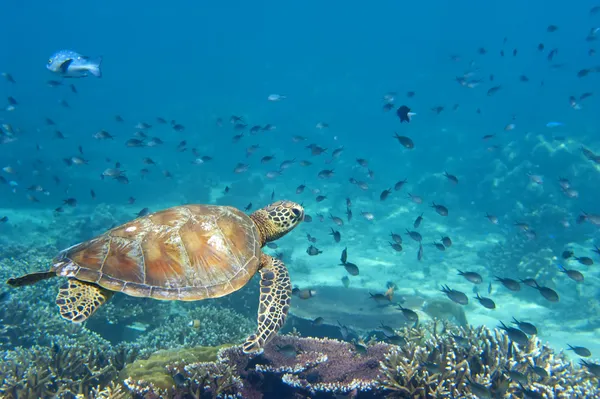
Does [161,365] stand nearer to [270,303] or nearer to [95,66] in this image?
[270,303]

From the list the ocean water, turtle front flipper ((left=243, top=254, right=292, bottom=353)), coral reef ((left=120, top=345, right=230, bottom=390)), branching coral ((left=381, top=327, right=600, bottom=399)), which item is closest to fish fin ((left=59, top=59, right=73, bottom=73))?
the ocean water

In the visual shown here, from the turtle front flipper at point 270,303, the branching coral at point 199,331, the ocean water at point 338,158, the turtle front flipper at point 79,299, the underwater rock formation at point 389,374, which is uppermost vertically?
the turtle front flipper at point 79,299

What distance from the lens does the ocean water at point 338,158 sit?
988 centimetres

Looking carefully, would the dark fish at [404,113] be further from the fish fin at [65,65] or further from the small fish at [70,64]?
the fish fin at [65,65]

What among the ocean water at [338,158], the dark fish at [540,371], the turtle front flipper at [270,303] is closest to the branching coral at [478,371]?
the dark fish at [540,371]

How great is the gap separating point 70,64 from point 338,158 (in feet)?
104

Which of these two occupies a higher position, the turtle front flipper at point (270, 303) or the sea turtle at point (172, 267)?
the sea turtle at point (172, 267)

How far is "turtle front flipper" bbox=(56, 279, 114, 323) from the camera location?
3.46m

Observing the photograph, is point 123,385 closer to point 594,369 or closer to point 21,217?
point 594,369

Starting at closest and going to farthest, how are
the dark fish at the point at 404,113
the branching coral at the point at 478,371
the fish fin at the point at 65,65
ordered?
the branching coral at the point at 478,371
the fish fin at the point at 65,65
the dark fish at the point at 404,113

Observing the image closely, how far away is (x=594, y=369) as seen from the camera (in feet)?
16.3

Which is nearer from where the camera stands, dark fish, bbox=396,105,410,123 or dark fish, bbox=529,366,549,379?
dark fish, bbox=529,366,549,379

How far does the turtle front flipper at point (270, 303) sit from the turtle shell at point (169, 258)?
286mm

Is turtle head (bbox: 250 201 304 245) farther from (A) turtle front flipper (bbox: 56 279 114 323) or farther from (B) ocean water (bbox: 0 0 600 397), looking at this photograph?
(A) turtle front flipper (bbox: 56 279 114 323)
